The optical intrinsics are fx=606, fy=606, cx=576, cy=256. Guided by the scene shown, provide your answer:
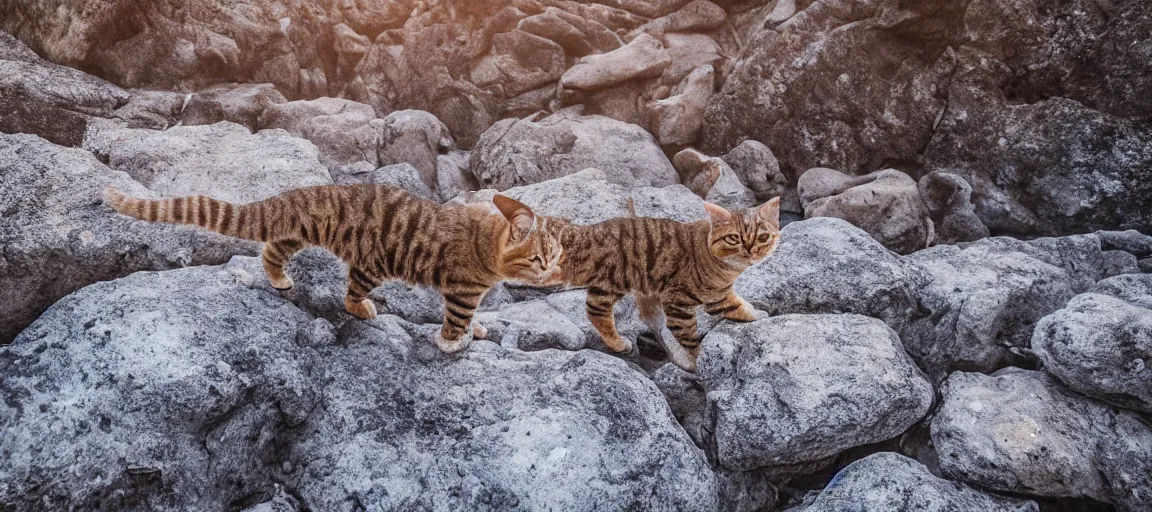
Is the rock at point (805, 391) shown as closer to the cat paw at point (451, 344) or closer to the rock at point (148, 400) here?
the cat paw at point (451, 344)

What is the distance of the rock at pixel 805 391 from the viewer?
3783 millimetres

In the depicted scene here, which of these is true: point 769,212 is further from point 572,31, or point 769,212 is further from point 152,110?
point 152,110

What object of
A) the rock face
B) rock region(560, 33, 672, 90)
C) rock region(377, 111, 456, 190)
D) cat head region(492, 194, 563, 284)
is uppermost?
cat head region(492, 194, 563, 284)

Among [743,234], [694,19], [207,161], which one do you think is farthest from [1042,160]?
[207,161]

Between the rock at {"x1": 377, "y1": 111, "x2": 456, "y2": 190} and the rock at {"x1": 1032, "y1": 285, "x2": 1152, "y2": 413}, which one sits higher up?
the rock at {"x1": 1032, "y1": 285, "x2": 1152, "y2": 413}

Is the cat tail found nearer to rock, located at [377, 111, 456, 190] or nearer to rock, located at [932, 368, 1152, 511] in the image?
rock, located at [377, 111, 456, 190]

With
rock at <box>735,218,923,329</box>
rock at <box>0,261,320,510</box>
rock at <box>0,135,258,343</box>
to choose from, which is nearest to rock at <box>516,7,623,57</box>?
rock at <box>735,218,923,329</box>

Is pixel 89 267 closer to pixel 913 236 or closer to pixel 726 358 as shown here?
pixel 726 358

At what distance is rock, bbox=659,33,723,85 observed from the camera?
29.1 feet

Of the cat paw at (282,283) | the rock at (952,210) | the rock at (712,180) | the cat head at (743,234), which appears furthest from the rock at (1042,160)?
the cat paw at (282,283)

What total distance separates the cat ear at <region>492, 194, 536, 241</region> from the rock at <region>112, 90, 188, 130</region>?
527 cm

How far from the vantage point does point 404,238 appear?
3979mm

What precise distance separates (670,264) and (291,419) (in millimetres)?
2657

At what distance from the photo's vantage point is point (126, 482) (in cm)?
300
